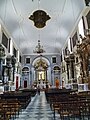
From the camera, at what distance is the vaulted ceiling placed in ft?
47.1

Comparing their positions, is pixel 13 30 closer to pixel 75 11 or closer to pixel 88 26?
pixel 75 11

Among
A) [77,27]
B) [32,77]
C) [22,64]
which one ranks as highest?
[77,27]

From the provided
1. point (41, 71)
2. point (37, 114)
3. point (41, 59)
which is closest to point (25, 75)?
point (41, 71)

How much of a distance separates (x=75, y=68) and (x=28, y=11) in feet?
24.9

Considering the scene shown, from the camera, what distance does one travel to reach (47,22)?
62.6 feet

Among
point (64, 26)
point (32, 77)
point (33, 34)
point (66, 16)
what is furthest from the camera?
point (32, 77)

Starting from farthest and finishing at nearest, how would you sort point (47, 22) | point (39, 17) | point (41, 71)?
point (41, 71), point (47, 22), point (39, 17)

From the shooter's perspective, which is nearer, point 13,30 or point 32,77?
point 13,30

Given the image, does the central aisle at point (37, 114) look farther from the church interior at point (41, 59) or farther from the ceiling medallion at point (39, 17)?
the ceiling medallion at point (39, 17)

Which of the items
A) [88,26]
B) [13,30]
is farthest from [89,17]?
[13,30]

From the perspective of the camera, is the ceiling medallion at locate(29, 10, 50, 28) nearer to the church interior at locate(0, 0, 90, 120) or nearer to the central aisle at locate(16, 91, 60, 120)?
the church interior at locate(0, 0, 90, 120)

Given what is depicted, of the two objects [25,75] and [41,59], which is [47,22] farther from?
[25,75]

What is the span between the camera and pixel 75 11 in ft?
51.2

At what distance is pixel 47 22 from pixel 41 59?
563 inches
